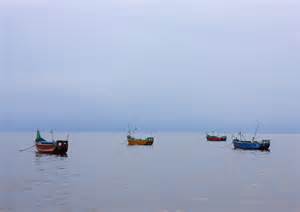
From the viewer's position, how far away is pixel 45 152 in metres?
78.2

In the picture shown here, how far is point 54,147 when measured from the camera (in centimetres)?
7706

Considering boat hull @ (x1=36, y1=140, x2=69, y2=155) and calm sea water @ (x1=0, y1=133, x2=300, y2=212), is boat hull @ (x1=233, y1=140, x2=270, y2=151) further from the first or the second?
calm sea water @ (x1=0, y1=133, x2=300, y2=212)

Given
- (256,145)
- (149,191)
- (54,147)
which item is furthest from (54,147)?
(149,191)

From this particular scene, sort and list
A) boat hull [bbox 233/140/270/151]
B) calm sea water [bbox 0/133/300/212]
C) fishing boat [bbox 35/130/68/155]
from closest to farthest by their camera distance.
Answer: calm sea water [bbox 0/133/300/212] → fishing boat [bbox 35/130/68/155] → boat hull [bbox 233/140/270/151]

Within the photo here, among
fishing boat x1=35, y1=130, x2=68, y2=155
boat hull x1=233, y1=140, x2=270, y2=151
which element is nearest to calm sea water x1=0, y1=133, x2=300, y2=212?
fishing boat x1=35, y1=130, x2=68, y2=155

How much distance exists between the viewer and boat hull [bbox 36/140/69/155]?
7712 cm

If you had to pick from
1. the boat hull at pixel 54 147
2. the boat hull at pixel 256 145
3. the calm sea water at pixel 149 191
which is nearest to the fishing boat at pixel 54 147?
the boat hull at pixel 54 147

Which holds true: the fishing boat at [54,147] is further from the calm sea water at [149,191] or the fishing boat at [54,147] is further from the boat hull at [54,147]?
the calm sea water at [149,191]

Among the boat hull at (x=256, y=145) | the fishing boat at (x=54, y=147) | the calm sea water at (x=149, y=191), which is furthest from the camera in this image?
the boat hull at (x=256, y=145)

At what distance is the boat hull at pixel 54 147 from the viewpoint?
77125mm

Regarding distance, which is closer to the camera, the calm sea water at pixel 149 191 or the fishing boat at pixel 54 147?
the calm sea water at pixel 149 191

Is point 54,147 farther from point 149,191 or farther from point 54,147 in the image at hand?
point 149,191

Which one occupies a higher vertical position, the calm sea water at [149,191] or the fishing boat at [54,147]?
the calm sea water at [149,191]

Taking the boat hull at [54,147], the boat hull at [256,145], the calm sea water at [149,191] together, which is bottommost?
the boat hull at [256,145]
